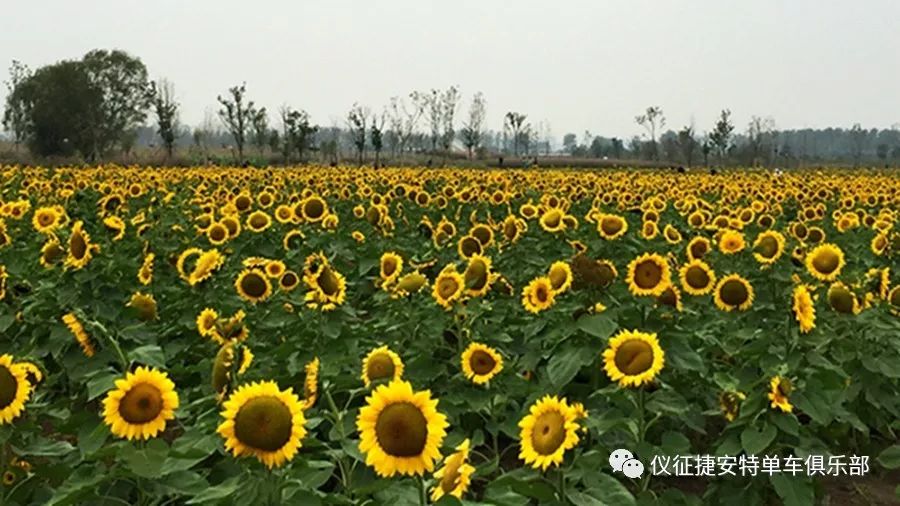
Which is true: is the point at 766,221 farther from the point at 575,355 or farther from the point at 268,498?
the point at 268,498

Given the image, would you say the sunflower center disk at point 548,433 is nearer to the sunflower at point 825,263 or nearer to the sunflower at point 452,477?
the sunflower at point 452,477

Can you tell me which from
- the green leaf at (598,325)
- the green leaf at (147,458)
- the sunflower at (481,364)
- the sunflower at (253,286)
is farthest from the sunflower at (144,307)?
the green leaf at (598,325)

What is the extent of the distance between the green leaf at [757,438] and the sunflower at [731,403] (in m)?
0.18

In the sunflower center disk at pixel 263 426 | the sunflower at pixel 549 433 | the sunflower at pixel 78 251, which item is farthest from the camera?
the sunflower at pixel 78 251

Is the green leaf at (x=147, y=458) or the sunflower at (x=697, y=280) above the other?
the sunflower at (x=697, y=280)

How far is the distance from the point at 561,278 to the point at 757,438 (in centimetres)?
112

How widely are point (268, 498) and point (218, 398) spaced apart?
48cm

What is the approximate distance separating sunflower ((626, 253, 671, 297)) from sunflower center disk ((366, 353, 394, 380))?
146 cm

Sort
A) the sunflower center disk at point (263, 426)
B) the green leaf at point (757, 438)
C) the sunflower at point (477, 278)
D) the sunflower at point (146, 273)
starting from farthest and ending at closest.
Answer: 1. the sunflower at point (146, 273)
2. the sunflower at point (477, 278)
3. the green leaf at point (757, 438)
4. the sunflower center disk at point (263, 426)

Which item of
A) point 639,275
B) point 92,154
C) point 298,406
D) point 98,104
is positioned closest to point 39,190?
point 639,275

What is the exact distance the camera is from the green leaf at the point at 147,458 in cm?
244

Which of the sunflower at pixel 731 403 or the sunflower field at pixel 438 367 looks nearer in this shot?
the sunflower field at pixel 438 367

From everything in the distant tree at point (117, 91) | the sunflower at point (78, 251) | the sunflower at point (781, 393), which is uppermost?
the distant tree at point (117, 91)

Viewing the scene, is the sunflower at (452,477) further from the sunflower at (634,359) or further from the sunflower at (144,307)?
the sunflower at (144,307)
